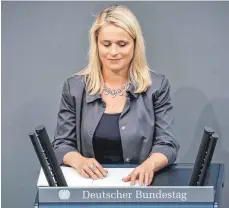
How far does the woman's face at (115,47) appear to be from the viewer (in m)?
2.48

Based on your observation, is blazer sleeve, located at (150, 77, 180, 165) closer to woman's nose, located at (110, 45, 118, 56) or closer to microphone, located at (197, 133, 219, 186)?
woman's nose, located at (110, 45, 118, 56)

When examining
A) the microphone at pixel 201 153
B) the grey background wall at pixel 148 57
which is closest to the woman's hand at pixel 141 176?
the microphone at pixel 201 153

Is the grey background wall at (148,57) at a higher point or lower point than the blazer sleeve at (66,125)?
higher

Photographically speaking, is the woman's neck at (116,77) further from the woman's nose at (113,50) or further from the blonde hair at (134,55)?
the woman's nose at (113,50)

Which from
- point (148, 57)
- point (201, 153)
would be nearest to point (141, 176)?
point (201, 153)

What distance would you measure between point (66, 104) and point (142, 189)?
0.87 m

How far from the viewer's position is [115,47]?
8.15 ft

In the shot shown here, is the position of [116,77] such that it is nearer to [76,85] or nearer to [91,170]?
[76,85]

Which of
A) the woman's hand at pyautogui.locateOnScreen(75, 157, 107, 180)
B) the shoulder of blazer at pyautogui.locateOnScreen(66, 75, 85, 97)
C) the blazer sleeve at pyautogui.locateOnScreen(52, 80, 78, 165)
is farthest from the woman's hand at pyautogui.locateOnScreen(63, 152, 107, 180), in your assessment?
the shoulder of blazer at pyautogui.locateOnScreen(66, 75, 85, 97)

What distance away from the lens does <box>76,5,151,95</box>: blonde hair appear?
8.20ft

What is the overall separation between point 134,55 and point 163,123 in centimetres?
27

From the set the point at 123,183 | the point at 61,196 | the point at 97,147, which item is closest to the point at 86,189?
the point at 61,196

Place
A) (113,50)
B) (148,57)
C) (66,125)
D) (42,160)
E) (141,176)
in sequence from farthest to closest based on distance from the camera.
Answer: (148,57) → (66,125) → (113,50) → (141,176) → (42,160)

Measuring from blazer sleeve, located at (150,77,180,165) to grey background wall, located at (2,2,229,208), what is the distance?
74 cm
